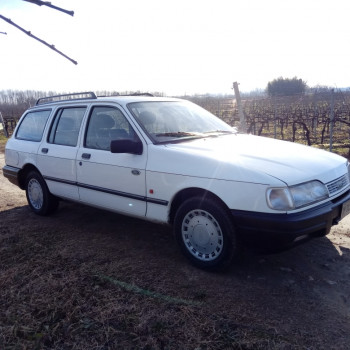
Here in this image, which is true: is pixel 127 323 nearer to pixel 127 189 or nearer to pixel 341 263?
pixel 127 189

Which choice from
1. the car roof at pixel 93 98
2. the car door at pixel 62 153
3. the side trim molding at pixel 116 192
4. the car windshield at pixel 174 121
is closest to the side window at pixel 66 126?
the car door at pixel 62 153

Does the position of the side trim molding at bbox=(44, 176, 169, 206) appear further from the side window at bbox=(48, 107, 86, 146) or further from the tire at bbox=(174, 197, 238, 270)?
the side window at bbox=(48, 107, 86, 146)

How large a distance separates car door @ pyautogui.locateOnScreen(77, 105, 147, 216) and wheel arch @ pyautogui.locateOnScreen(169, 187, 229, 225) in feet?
1.12

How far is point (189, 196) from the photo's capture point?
3.50m

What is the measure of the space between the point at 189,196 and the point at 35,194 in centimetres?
299

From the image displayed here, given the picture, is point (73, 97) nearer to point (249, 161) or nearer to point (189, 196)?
point (189, 196)

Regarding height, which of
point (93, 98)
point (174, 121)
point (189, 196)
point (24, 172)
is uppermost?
point (93, 98)

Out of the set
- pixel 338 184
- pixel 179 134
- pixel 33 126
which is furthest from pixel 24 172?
pixel 338 184

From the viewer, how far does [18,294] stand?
312 centimetres

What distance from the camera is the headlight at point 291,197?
2926 mm

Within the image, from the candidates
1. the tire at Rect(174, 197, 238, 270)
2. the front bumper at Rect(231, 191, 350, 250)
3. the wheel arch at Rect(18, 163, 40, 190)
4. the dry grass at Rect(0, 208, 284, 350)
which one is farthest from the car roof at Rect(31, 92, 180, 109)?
the front bumper at Rect(231, 191, 350, 250)

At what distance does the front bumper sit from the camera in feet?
9.54

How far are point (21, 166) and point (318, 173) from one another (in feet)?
14.1

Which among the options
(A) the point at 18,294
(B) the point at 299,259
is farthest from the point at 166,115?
(A) the point at 18,294
